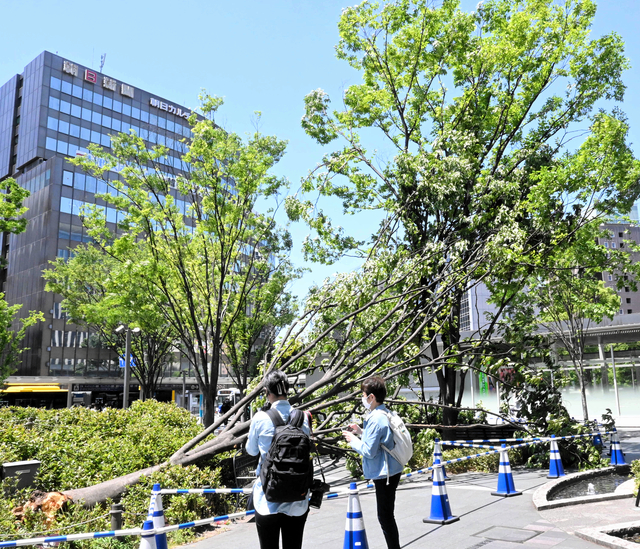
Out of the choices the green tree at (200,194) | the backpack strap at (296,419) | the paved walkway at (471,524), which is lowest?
the paved walkway at (471,524)

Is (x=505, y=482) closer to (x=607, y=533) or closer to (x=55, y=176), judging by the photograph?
(x=607, y=533)

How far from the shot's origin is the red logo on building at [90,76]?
58.0 m

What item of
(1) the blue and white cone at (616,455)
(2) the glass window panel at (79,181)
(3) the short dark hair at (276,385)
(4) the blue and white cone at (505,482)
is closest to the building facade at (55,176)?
(2) the glass window panel at (79,181)

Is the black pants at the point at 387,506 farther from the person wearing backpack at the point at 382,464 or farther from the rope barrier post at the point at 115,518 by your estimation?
the rope barrier post at the point at 115,518

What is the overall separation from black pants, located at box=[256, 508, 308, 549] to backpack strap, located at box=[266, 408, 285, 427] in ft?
2.00

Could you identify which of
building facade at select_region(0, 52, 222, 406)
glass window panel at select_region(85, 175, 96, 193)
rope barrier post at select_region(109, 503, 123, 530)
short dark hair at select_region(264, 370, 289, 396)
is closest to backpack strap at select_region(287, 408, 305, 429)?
short dark hair at select_region(264, 370, 289, 396)

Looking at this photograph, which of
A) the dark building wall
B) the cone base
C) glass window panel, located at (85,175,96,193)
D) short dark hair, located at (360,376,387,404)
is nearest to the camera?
short dark hair, located at (360,376,387,404)

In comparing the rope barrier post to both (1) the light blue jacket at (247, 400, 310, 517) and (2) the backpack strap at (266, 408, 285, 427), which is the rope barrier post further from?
(2) the backpack strap at (266, 408, 285, 427)

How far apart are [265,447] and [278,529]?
567mm

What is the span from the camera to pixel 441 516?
7.48 metres

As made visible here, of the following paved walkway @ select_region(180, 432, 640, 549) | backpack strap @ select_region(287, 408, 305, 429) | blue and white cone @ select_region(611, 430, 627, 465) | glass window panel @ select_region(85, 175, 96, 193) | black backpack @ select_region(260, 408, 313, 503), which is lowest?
paved walkway @ select_region(180, 432, 640, 549)

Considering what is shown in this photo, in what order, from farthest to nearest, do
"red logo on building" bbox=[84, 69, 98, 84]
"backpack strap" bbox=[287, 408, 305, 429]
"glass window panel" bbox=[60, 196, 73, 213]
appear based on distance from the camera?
"red logo on building" bbox=[84, 69, 98, 84], "glass window panel" bbox=[60, 196, 73, 213], "backpack strap" bbox=[287, 408, 305, 429]

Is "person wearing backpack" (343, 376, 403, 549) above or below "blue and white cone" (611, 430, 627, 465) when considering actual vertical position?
above

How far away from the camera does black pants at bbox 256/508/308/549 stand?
154 inches
